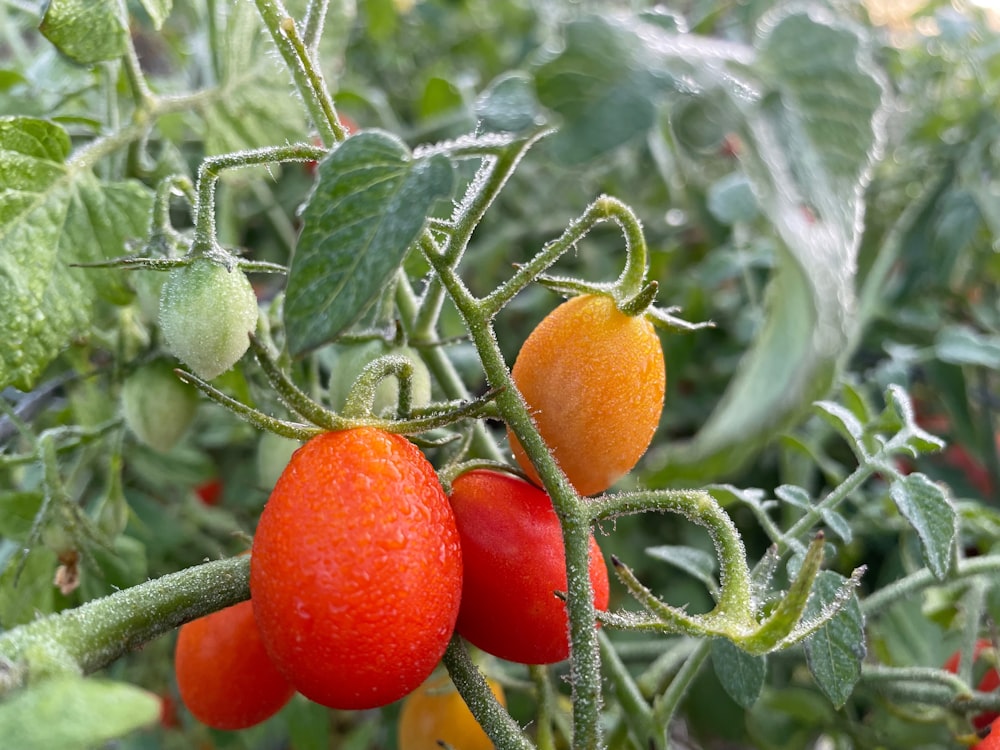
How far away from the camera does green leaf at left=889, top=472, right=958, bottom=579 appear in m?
0.50

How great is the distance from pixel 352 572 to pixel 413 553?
29mm

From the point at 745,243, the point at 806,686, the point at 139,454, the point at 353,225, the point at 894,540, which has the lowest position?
the point at 806,686

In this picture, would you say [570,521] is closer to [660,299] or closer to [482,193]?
[482,193]

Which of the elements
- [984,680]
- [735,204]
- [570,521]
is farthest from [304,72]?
[984,680]

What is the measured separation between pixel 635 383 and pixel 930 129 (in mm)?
945

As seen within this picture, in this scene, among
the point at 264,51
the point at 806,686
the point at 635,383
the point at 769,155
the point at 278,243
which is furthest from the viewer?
the point at 278,243

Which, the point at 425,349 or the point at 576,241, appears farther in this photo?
the point at 425,349

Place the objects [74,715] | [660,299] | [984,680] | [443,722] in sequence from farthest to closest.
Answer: [660,299] < [984,680] < [443,722] < [74,715]

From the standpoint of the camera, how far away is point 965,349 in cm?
86

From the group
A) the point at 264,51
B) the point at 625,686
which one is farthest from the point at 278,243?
the point at 625,686

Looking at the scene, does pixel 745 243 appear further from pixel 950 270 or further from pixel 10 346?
pixel 10 346

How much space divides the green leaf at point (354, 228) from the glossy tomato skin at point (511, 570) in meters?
0.16

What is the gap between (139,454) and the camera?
812 millimetres

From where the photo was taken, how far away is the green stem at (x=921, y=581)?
619 millimetres
